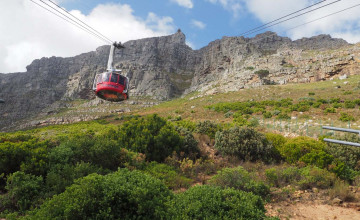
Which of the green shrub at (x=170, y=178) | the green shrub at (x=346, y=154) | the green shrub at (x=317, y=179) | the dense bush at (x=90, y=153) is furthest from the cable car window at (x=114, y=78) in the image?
the green shrub at (x=346, y=154)

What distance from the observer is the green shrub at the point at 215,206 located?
171 inches

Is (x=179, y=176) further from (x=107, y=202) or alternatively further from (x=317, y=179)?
(x=317, y=179)

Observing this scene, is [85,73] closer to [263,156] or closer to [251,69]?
[251,69]

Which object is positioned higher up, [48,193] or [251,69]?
Result: [251,69]

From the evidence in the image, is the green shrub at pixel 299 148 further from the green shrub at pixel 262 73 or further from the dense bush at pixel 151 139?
the green shrub at pixel 262 73

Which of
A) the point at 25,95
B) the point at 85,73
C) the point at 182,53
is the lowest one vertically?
the point at 25,95

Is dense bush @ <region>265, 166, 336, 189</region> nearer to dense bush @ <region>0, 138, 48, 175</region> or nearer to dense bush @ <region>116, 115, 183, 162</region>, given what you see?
dense bush @ <region>116, 115, 183, 162</region>

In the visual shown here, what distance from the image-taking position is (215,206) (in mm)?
4617

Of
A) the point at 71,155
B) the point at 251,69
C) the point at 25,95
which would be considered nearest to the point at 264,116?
the point at 71,155

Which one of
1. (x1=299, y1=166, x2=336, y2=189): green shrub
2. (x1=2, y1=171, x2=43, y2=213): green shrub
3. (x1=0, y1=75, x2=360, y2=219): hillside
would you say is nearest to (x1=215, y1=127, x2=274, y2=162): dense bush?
(x1=0, y1=75, x2=360, y2=219): hillside

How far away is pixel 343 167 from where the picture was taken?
895 centimetres

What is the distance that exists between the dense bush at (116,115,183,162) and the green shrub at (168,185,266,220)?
19.8 ft

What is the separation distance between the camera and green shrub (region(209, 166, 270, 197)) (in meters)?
6.95

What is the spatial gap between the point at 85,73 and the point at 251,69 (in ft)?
351
